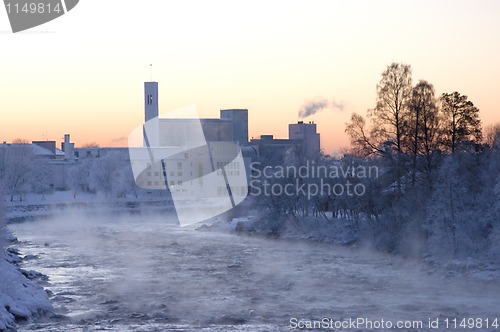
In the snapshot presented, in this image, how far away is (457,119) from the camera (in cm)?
4397

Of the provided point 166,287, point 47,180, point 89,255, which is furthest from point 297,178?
point 47,180

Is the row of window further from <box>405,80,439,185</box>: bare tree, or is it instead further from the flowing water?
<box>405,80,439,185</box>: bare tree

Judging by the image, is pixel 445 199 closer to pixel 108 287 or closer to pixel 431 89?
pixel 431 89

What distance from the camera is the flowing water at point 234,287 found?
2502 centimetres

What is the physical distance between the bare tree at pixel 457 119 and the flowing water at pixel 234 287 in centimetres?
814

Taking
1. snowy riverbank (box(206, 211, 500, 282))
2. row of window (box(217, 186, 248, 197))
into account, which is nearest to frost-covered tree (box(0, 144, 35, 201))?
row of window (box(217, 186, 248, 197))

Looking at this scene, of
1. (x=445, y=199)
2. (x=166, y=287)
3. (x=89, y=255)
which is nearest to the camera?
(x=166, y=287)

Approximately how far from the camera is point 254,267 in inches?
1462

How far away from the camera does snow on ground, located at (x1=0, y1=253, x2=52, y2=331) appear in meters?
24.2

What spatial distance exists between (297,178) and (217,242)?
406 inches

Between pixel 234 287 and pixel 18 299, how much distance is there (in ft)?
28.5

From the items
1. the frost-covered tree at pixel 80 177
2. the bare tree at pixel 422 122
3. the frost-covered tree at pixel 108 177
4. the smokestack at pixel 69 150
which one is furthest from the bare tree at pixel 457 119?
the smokestack at pixel 69 150

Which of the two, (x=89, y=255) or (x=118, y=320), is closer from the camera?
(x=118, y=320)

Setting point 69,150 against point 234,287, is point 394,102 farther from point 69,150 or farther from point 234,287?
point 69,150
